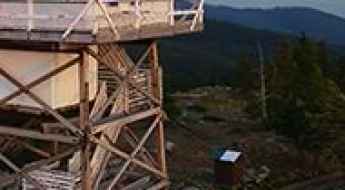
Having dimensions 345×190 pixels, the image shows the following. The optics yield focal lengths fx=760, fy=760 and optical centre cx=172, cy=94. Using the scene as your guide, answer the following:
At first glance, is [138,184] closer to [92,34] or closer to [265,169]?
[92,34]

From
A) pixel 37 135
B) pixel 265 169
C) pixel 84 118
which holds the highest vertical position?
pixel 84 118

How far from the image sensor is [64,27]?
560 inches

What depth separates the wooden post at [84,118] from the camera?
15094mm

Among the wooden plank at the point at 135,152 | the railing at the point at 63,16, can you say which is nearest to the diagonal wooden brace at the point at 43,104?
the railing at the point at 63,16

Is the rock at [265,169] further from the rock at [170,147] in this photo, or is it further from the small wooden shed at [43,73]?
the small wooden shed at [43,73]

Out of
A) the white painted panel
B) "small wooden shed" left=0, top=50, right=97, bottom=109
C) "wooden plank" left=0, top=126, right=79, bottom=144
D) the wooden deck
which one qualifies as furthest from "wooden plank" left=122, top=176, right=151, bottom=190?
the wooden deck

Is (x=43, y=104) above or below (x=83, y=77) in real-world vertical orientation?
below

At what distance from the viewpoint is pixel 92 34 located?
13766 millimetres

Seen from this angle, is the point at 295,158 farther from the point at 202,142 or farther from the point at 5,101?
the point at 5,101

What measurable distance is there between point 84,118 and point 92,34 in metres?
2.25


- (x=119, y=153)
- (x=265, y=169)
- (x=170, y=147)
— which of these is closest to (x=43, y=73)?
(x=119, y=153)

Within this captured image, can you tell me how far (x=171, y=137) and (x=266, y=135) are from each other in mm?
4748

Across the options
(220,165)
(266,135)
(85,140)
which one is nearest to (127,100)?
(85,140)

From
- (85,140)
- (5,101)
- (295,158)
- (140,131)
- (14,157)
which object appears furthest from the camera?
(140,131)
